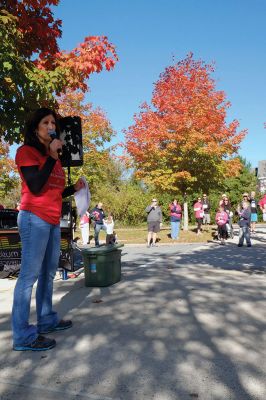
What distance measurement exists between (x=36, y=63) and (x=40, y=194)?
183 inches

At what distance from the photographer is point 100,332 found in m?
3.82

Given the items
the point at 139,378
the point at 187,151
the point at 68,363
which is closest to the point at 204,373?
the point at 139,378

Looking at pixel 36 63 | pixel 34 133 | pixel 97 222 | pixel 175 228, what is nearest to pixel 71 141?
pixel 36 63

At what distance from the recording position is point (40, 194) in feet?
10.9

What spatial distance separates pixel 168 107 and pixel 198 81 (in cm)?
251

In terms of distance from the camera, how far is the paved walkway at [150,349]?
8.73 ft

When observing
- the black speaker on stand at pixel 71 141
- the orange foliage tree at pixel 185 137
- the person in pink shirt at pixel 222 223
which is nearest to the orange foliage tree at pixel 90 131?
the orange foliage tree at pixel 185 137

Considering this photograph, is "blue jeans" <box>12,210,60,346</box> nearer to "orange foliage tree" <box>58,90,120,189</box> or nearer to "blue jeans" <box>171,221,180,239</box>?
"blue jeans" <box>171,221,180,239</box>

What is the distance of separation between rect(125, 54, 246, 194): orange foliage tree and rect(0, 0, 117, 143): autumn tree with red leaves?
12.6 metres

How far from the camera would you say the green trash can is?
6.03m

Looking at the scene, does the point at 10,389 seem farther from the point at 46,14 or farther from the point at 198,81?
the point at 198,81

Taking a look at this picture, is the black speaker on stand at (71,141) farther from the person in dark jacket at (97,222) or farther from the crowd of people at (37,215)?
the person in dark jacket at (97,222)

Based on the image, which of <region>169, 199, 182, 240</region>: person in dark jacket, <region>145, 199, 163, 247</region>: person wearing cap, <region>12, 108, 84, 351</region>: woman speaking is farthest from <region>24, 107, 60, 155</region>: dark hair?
<region>169, 199, 182, 240</region>: person in dark jacket

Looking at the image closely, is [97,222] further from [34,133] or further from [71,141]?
[34,133]
